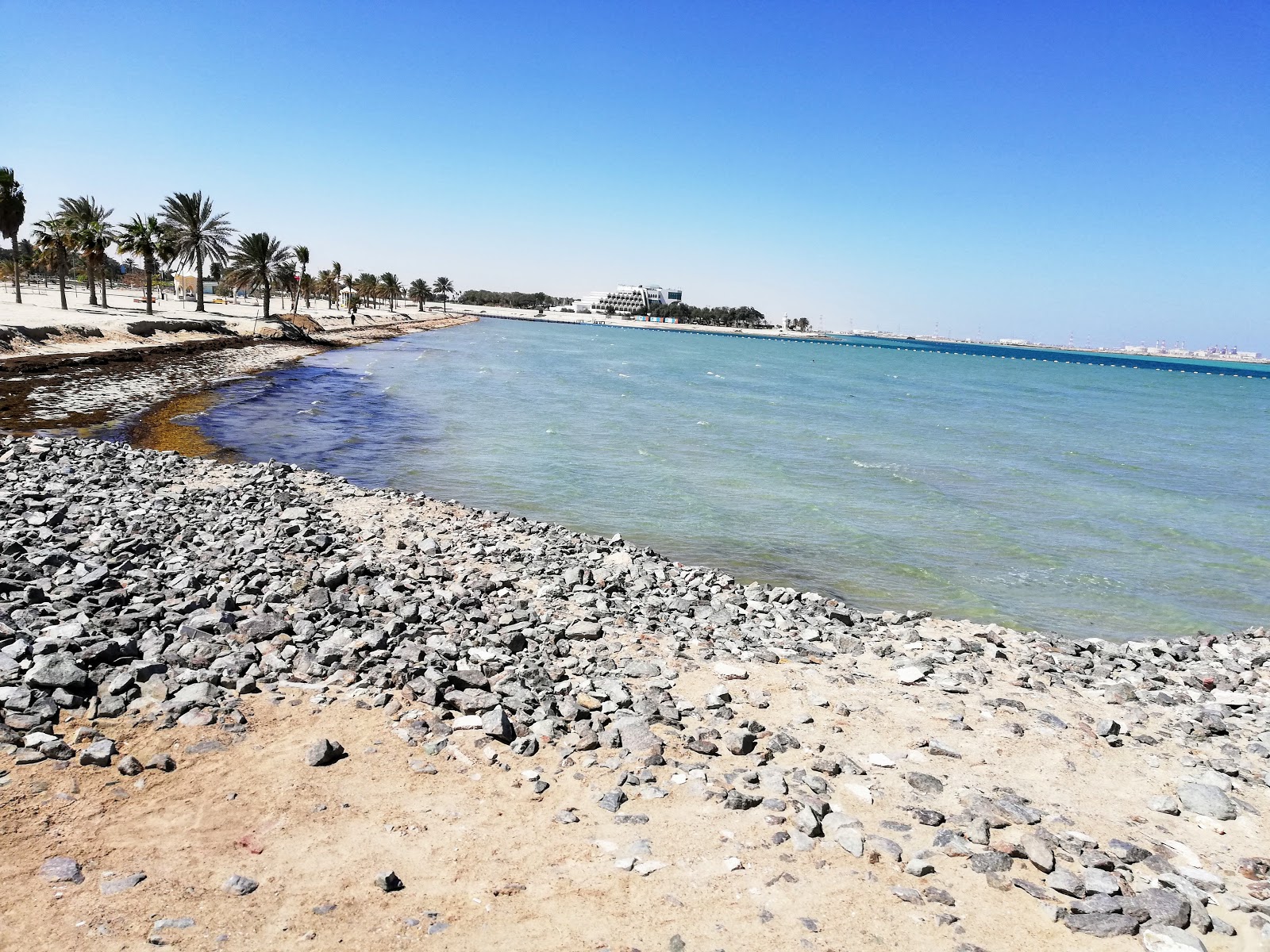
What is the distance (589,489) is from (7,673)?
16536 millimetres

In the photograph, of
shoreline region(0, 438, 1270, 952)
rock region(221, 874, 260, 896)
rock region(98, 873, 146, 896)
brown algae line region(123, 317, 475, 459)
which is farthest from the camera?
brown algae line region(123, 317, 475, 459)

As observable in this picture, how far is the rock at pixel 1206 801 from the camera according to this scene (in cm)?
692

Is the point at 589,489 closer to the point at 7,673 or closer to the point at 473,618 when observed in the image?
the point at 473,618

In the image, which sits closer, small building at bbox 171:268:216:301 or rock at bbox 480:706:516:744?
rock at bbox 480:706:516:744

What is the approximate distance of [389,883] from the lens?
536 cm

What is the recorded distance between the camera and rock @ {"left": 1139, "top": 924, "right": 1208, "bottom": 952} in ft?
16.8

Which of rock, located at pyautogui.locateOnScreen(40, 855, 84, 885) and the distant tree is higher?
the distant tree

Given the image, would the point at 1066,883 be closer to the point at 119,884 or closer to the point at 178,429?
the point at 119,884

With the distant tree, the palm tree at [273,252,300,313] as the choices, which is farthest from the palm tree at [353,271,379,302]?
the palm tree at [273,252,300,313]

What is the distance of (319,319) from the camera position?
11331 centimetres

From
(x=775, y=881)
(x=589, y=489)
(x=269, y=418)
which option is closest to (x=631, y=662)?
(x=775, y=881)

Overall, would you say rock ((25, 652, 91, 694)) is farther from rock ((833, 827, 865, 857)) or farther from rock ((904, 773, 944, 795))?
rock ((904, 773, 944, 795))

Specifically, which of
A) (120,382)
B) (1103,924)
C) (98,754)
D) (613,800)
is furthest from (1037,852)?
(120,382)

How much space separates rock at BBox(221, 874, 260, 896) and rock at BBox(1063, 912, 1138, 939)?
594 centimetres
